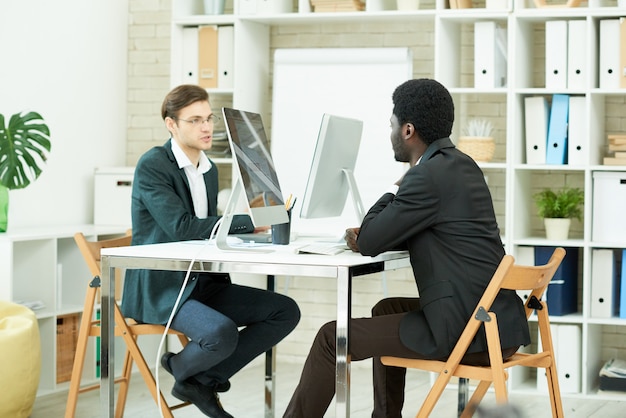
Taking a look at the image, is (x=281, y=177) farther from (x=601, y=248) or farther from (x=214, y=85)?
(x=601, y=248)

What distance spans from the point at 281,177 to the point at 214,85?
0.63 meters

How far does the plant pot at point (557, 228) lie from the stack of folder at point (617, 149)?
355 mm

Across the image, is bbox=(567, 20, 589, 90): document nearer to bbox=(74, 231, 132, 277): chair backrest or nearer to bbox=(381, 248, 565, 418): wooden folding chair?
bbox=(381, 248, 565, 418): wooden folding chair

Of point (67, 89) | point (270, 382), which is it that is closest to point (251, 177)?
point (270, 382)

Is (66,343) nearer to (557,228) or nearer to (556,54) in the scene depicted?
(557,228)

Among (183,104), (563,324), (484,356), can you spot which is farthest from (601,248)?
(183,104)

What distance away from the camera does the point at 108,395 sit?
3.25 metres

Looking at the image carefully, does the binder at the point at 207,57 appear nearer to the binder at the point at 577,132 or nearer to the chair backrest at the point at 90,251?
the chair backrest at the point at 90,251

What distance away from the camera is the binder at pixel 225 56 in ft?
16.8

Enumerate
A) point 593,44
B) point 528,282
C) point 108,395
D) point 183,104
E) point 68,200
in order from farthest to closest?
point 68,200
point 593,44
point 183,104
point 108,395
point 528,282

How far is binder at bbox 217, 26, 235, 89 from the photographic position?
16.8 feet

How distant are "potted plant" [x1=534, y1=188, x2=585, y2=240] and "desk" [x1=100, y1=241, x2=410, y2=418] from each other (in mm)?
1647

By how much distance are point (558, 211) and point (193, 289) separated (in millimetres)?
2096

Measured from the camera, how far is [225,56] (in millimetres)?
5133
